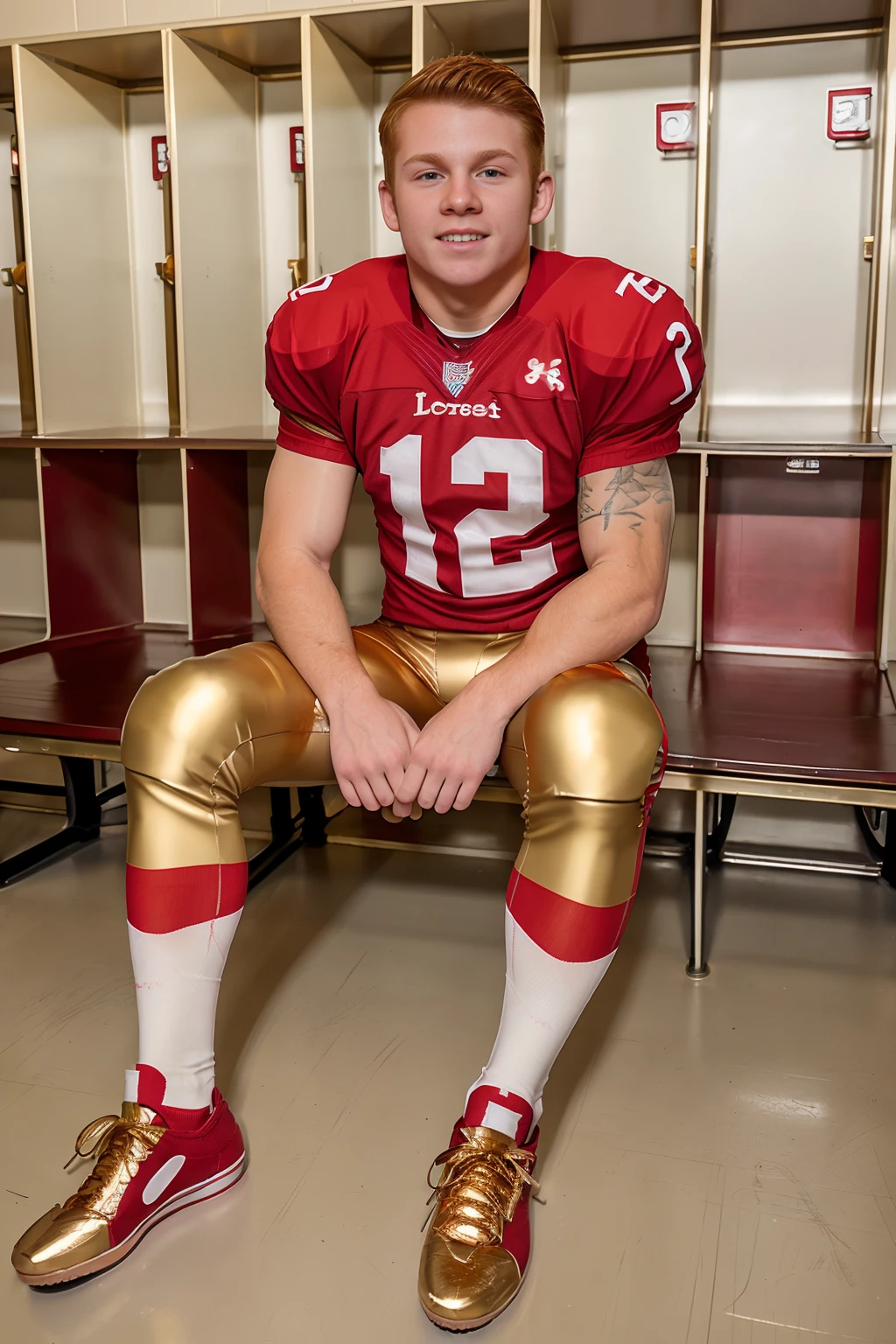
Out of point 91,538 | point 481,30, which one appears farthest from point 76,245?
point 481,30

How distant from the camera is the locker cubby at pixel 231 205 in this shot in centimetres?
250

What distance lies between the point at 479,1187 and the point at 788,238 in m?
2.08

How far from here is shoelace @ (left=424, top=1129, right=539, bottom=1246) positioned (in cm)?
114

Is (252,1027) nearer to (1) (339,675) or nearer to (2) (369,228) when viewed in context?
→ (1) (339,675)

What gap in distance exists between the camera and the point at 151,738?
4.16 feet

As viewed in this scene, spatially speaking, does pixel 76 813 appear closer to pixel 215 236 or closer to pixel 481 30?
pixel 215 236

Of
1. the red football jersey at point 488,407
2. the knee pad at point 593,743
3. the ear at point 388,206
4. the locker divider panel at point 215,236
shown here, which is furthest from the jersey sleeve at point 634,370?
the locker divider panel at point 215,236

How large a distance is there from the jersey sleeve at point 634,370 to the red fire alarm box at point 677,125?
1177mm

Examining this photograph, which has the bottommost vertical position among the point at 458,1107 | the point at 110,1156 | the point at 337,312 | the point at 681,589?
the point at 458,1107

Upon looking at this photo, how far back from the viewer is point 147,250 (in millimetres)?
2902

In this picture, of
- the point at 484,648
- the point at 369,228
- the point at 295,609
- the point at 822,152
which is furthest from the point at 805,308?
the point at 295,609

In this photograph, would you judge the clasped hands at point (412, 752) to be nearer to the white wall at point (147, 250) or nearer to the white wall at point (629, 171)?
the white wall at point (629, 171)

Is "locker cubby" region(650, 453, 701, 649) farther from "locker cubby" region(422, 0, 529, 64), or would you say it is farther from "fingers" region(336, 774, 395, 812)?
Answer: "fingers" region(336, 774, 395, 812)

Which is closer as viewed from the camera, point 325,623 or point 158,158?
point 325,623
